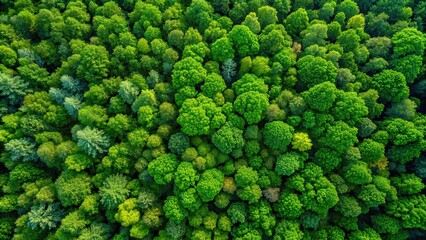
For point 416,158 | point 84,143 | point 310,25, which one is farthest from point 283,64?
point 84,143

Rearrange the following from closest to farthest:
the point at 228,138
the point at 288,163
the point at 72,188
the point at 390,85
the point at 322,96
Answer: the point at 72,188, the point at 288,163, the point at 228,138, the point at 322,96, the point at 390,85

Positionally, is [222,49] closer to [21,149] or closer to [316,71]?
[316,71]

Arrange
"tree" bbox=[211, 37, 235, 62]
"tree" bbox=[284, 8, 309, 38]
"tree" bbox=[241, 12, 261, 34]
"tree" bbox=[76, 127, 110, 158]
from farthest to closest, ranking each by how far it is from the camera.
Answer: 1. "tree" bbox=[284, 8, 309, 38]
2. "tree" bbox=[241, 12, 261, 34]
3. "tree" bbox=[211, 37, 235, 62]
4. "tree" bbox=[76, 127, 110, 158]

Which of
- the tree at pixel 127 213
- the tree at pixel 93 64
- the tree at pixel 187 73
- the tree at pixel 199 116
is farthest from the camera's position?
the tree at pixel 93 64

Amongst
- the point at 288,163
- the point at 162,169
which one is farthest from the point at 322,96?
the point at 162,169

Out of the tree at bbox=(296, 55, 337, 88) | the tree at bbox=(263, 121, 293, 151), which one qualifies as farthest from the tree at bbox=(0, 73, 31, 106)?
the tree at bbox=(296, 55, 337, 88)

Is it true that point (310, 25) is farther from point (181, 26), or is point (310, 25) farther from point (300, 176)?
point (300, 176)

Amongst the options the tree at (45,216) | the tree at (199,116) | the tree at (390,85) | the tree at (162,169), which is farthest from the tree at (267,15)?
the tree at (45,216)

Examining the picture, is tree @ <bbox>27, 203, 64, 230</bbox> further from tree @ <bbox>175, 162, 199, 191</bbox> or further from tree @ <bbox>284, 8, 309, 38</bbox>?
tree @ <bbox>284, 8, 309, 38</bbox>

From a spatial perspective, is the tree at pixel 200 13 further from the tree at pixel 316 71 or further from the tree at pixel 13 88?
the tree at pixel 13 88
